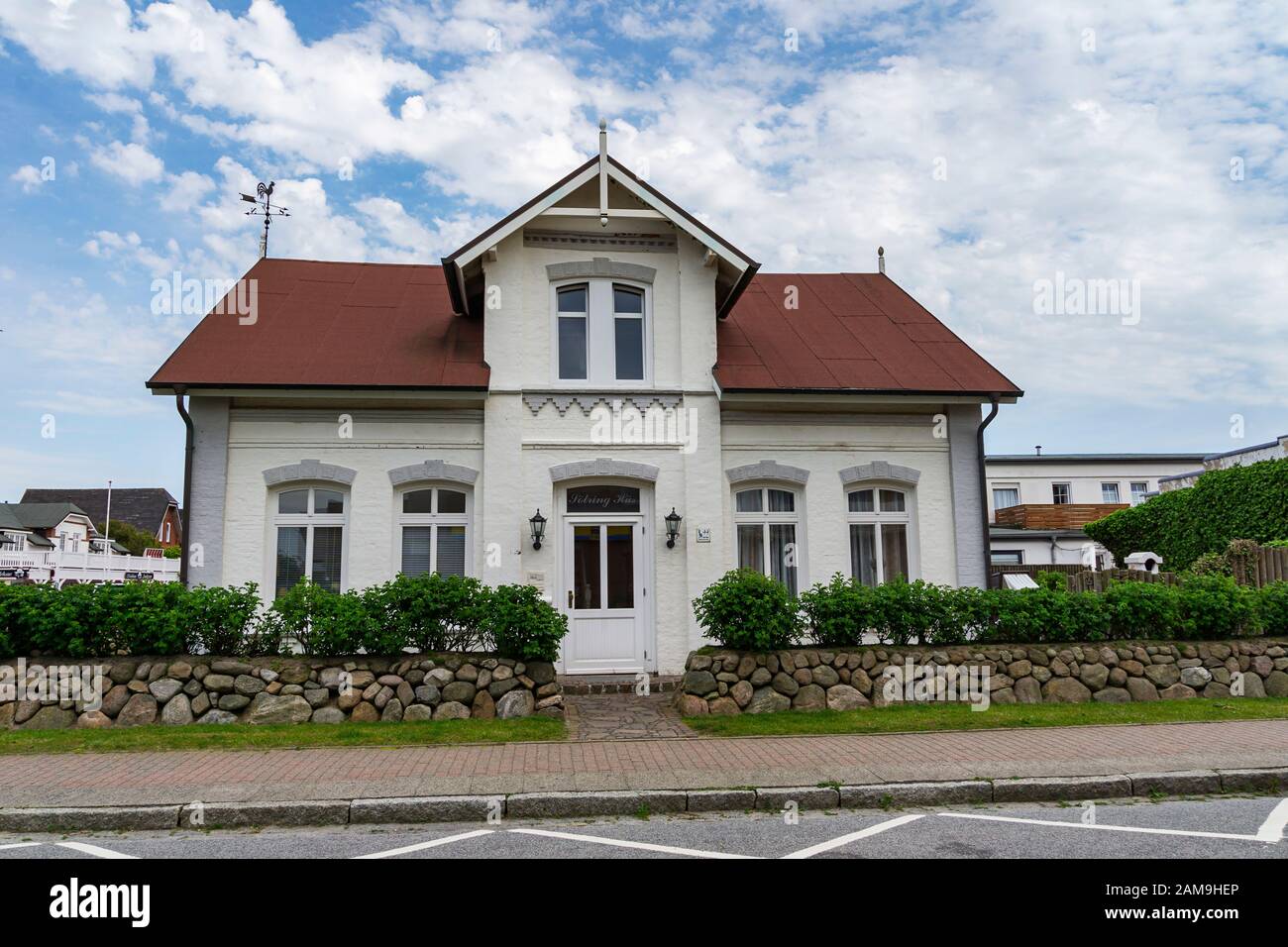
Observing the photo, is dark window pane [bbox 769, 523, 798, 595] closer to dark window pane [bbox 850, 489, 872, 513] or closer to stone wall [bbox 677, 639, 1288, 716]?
dark window pane [bbox 850, 489, 872, 513]

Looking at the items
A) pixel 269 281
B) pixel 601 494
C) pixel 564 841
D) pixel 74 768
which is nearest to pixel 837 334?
pixel 601 494

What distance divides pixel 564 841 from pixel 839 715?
199 inches

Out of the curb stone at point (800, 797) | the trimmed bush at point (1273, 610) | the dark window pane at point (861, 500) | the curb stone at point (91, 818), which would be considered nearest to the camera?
the curb stone at point (91, 818)

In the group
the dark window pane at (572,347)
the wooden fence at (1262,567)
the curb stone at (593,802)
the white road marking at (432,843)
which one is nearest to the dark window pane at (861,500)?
the dark window pane at (572,347)

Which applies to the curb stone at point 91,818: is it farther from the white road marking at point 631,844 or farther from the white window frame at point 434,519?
the white window frame at point 434,519

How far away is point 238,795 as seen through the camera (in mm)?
7133

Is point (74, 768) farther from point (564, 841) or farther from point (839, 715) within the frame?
point (839, 715)

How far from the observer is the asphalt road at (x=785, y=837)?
5.92m

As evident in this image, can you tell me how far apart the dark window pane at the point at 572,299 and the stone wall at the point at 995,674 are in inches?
249

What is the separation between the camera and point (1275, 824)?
658cm

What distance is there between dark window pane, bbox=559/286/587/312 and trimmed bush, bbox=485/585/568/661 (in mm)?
5567

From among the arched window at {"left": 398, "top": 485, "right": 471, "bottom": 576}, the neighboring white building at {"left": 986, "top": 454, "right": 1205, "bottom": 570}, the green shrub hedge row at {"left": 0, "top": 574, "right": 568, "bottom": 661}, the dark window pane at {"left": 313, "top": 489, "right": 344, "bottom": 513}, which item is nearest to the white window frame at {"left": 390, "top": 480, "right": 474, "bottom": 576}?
the arched window at {"left": 398, "top": 485, "right": 471, "bottom": 576}

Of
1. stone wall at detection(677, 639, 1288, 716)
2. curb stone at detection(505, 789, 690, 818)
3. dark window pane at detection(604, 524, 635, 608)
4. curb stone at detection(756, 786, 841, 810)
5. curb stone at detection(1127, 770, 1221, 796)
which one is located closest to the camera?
curb stone at detection(505, 789, 690, 818)

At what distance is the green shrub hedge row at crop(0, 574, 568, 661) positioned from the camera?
10.1 m
